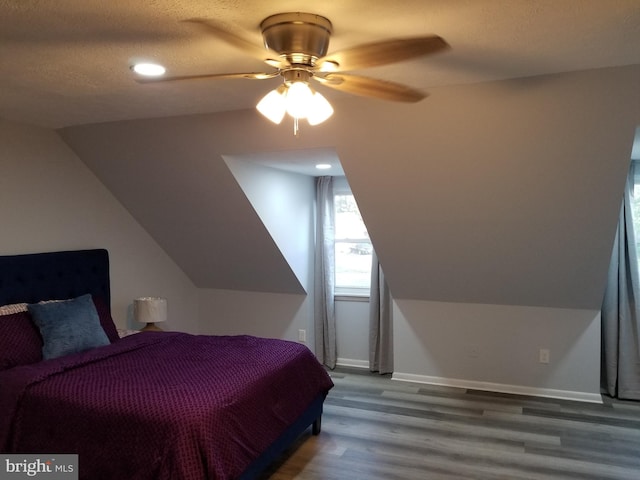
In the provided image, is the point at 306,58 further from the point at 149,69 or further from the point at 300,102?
the point at 149,69

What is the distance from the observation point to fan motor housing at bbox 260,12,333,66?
5.90 feet

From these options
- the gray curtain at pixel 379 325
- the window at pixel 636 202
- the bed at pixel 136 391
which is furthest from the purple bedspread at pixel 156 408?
the window at pixel 636 202

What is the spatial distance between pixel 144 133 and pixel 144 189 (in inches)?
28.6

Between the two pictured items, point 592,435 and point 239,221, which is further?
point 239,221

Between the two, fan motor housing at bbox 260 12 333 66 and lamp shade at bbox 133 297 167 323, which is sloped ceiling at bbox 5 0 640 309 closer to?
fan motor housing at bbox 260 12 333 66

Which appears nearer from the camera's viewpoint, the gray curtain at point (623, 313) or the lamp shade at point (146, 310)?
the gray curtain at point (623, 313)

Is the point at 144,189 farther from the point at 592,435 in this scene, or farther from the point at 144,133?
the point at 592,435

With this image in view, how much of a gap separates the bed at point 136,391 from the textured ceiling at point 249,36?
1441 millimetres

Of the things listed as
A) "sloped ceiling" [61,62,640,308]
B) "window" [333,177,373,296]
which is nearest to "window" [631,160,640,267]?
"sloped ceiling" [61,62,640,308]

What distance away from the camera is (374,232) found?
3.95 m

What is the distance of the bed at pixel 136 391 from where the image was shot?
2.36 m

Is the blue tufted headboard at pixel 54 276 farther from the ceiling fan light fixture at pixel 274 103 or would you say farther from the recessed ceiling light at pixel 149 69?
the ceiling fan light fixture at pixel 274 103

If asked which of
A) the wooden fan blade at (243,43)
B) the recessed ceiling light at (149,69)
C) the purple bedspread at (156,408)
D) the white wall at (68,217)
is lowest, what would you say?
the purple bedspread at (156,408)

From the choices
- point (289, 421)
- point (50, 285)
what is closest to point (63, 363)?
point (50, 285)
